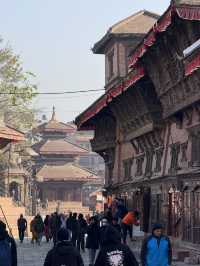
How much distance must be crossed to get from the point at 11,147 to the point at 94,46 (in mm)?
13771

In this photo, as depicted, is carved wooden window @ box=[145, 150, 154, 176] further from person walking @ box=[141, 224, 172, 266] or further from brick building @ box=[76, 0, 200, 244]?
person walking @ box=[141, 224, 172, 266]

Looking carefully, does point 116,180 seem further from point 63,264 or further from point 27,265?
point 63,264

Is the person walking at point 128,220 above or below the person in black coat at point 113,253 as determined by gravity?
above

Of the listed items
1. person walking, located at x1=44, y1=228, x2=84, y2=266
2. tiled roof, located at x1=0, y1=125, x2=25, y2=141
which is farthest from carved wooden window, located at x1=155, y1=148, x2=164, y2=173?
person walking, located at x1=44, y1=228, x2=84, y2=266

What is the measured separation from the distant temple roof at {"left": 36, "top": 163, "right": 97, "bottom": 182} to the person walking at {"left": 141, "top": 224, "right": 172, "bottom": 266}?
207ft

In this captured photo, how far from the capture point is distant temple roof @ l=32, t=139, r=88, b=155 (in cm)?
8181

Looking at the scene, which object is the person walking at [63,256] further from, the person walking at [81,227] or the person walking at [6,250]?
the person walking at [81,227]

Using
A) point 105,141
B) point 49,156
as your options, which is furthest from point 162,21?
point 49,156

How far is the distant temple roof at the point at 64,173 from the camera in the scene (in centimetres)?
7688

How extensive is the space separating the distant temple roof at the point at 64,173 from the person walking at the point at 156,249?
6297 cm

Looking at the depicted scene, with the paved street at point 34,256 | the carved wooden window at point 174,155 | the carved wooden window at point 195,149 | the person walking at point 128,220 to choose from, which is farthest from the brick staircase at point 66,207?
the carved wooden window at point 195,149

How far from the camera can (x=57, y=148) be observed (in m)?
82.9

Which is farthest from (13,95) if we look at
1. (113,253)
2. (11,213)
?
(113,253)

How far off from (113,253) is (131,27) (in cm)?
3568
